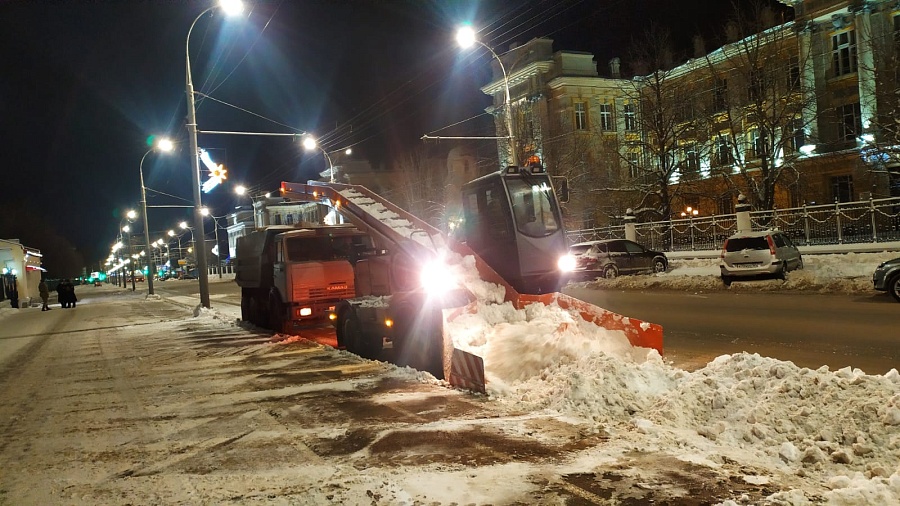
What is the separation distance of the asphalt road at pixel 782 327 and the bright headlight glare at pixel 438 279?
3.37 metres

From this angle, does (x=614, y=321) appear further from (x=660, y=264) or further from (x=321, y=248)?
(x=660, y=264)

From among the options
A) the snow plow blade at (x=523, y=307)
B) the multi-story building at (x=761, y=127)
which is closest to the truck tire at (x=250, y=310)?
the snow plow blade at (x=523, y=307)

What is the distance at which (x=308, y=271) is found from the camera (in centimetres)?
1463

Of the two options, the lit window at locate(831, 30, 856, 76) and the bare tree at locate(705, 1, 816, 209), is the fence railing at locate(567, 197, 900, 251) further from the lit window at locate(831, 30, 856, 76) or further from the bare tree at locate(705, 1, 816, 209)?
the lit window at locate(831, 30, 856, 76)

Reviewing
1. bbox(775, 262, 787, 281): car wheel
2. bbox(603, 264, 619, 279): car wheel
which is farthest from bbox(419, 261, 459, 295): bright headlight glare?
bbox(603, 264, 619, 279): car wheel

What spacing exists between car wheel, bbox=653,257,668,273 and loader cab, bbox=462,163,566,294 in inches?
724

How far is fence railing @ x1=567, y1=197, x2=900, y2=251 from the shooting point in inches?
917

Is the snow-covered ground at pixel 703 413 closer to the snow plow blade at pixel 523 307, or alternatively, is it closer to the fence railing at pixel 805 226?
the snow plow blade at pixel 523 307

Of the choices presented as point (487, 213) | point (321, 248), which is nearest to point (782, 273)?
point (487, 213)

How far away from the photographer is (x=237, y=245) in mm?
19750

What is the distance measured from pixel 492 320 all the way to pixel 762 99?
28.8m

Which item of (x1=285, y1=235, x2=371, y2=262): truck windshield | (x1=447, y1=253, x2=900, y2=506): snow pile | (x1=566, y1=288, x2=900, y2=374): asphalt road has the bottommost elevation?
(x1=566, y1=288, x2=900, y2=374): asphalt road

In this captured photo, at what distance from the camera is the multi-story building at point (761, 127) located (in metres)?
31.6

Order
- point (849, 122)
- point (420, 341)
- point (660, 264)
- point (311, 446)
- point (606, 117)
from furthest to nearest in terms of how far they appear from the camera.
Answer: point (606, 117), point (849, 122), point (660, 264), point (420, 341), point (311, 446)
